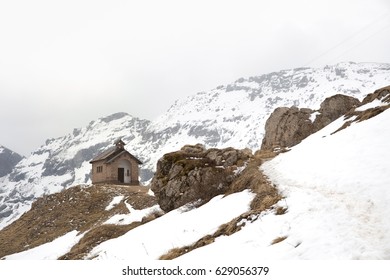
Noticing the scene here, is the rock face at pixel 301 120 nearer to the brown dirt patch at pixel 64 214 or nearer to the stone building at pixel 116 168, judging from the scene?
the brown dirt patch at pixel 64 214

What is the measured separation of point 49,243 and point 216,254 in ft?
82.1

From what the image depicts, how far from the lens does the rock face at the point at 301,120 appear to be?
36.0 metres

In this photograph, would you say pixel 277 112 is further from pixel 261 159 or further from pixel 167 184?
pixel 167 184

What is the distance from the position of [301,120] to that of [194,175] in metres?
17.5

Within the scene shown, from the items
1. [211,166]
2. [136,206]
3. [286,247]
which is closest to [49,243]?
[136,206]

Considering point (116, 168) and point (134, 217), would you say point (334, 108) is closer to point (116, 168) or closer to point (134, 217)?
point (134, 217)

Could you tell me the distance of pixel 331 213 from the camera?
1254 centimetres

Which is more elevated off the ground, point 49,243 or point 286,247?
point 286,247

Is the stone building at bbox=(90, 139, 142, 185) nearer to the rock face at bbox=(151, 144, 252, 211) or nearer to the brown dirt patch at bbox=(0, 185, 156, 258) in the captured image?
the brown dirt patch at bbox=(0, 185, 156, 258)

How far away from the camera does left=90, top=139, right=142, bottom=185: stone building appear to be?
203 feet

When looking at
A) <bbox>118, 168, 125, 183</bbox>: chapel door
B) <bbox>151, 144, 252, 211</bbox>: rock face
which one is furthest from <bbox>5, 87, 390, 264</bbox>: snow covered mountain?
<bbox>118, 168, 125, 183</bbox>: chapel door

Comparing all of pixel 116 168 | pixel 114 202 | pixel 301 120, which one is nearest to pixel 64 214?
pixel 114 202

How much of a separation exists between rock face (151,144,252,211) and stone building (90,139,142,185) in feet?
113

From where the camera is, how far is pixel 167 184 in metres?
27.2
